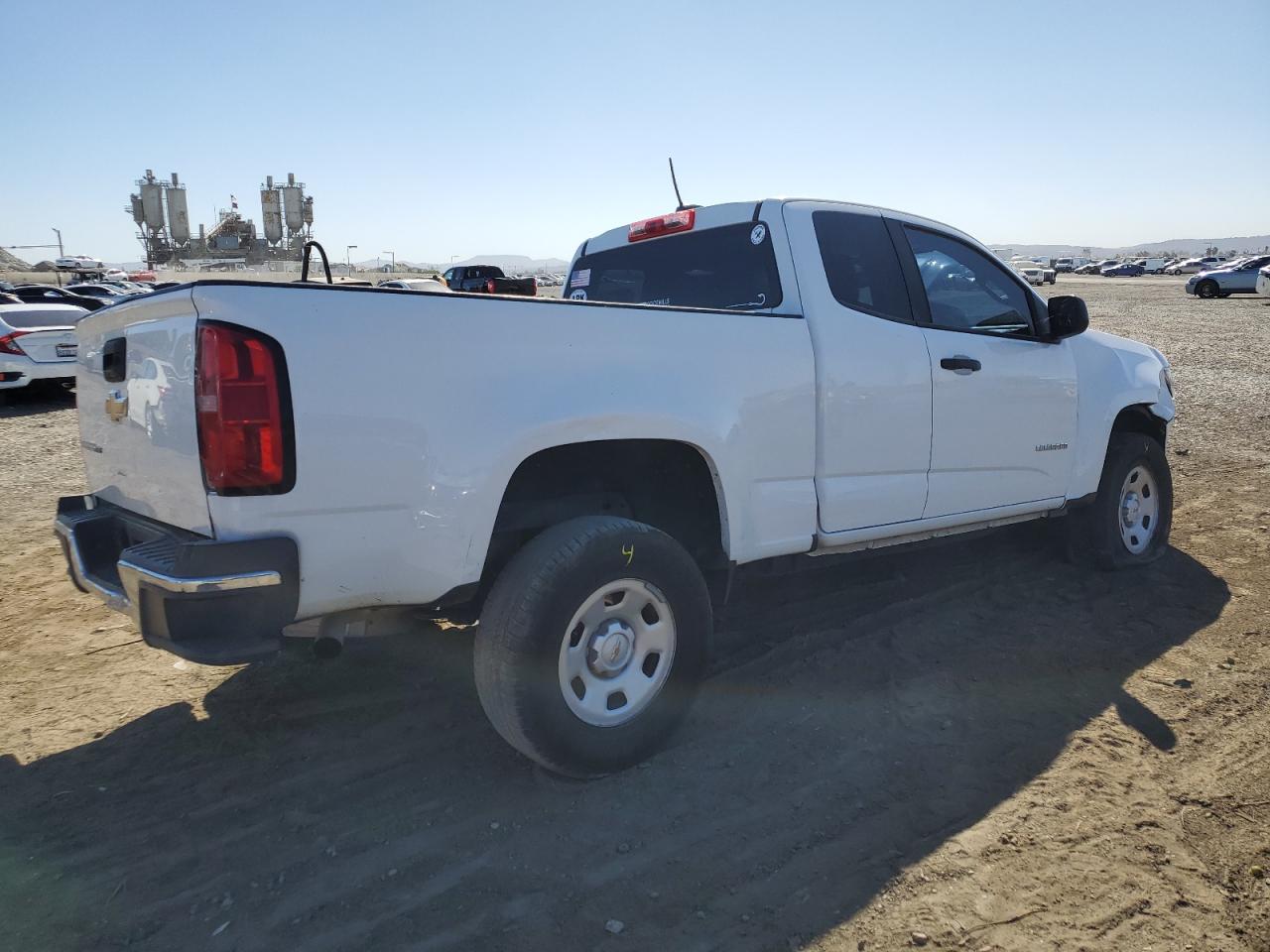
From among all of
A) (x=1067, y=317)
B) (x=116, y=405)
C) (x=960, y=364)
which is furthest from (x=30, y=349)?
(x=1067, y=317)

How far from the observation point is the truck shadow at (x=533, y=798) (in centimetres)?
237

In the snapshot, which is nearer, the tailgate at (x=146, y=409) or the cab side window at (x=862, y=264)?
the tailgate at (x=146, y=409)

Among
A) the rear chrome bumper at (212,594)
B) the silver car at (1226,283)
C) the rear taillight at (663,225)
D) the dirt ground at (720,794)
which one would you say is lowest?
the dirt ground at (720,794)

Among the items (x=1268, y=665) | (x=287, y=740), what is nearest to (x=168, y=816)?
(x=287, y=740)

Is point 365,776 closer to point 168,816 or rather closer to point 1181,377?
point 168,816

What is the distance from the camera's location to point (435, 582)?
2619mm

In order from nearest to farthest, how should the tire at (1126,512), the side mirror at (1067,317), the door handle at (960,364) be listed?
the door handle at (960,364) → the side mirror at (1067,317) → the tire at (1126,512)

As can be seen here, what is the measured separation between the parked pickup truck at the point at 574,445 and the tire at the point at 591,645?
1 centimetres

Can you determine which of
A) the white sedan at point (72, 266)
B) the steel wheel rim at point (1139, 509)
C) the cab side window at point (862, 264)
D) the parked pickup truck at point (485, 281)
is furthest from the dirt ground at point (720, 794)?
the white sedan at point (72, 266)

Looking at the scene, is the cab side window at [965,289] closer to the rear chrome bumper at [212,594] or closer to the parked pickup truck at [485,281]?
the rear chrome bumper at [212,594]

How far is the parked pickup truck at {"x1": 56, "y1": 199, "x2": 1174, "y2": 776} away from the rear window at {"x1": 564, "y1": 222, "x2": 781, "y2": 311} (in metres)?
0.02

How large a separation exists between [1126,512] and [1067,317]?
5.10ft

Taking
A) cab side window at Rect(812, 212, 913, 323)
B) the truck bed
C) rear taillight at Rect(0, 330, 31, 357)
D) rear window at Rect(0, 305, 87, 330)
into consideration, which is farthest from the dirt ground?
rear window at Rect(0, 305, 87, 330)

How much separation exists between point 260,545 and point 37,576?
394 cm
